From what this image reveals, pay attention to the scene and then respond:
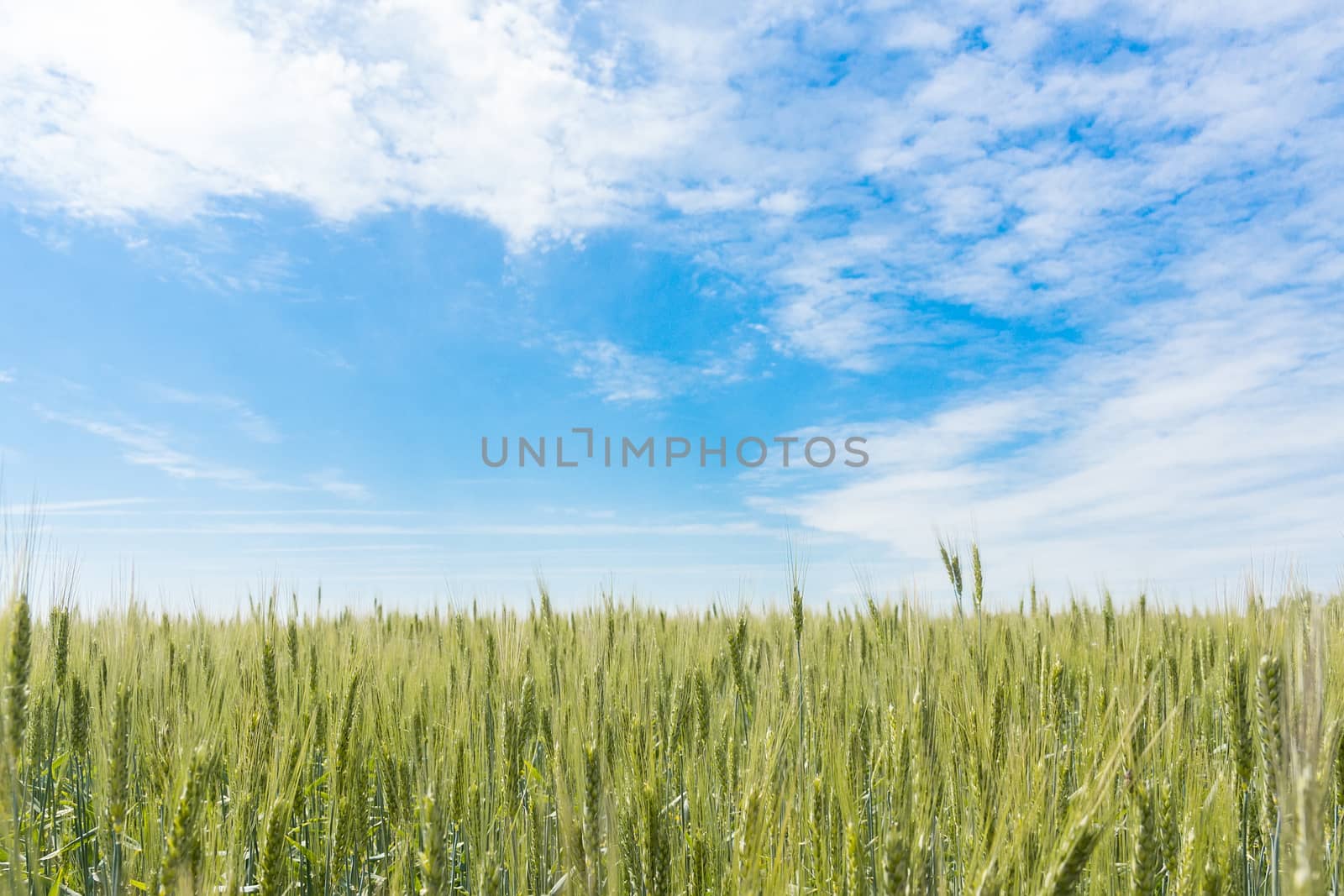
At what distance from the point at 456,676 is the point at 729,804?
159 cm

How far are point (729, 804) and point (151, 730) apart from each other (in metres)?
1.77

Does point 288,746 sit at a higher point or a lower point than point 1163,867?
higher

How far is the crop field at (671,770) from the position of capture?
145 cm

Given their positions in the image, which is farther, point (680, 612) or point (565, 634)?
point (680, 612)

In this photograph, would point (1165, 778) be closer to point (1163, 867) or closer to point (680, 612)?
point (1163, 867)

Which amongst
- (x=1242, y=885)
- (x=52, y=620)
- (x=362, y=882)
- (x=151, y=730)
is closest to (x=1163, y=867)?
(x=1242, y=885)

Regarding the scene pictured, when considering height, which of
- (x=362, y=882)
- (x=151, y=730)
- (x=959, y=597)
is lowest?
(x=362, y=882)

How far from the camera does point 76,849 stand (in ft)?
8.61

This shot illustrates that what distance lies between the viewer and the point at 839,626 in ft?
16.4

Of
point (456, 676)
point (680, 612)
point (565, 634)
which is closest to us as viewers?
point (456, 676)

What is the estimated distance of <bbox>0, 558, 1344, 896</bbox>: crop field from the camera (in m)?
1.45

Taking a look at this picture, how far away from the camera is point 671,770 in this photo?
8.08 feet

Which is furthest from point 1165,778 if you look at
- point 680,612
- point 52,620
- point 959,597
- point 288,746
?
point 680,612

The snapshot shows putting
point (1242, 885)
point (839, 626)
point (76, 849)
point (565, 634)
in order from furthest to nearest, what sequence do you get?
point (839, 626)
point (565, 634)
point (76, 849)
point (1242, 885)
